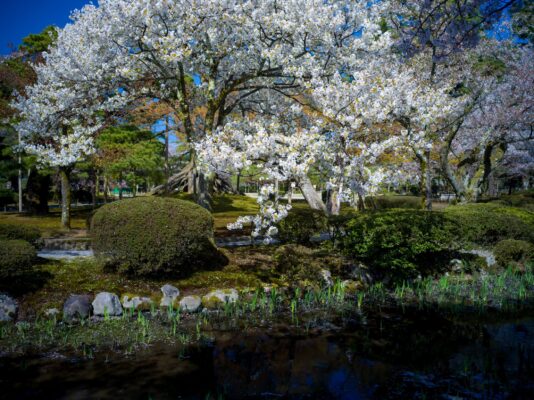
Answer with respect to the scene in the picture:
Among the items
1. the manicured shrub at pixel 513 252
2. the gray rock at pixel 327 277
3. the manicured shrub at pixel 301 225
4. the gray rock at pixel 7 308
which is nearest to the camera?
the gray rock at pixel 7 308

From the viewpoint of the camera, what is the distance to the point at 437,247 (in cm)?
1012

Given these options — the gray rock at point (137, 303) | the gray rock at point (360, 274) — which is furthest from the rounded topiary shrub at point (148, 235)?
the gray rock at point (360, 274)

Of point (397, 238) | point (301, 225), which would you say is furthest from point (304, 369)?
point (301, 225)

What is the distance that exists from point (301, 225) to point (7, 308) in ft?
23.3

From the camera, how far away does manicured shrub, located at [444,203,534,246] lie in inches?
448

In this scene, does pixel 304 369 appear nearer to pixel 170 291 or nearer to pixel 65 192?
pixel 170 291

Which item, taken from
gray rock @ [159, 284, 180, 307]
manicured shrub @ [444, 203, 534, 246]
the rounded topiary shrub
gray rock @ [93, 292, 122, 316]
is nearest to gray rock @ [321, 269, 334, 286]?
the rounded topiary shrub

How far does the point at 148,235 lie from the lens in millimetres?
8148

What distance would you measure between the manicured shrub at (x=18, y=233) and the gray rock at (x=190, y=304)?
13.6ft

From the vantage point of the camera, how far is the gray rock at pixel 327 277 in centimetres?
960

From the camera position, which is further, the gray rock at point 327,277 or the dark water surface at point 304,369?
the gray rock at point 327,277

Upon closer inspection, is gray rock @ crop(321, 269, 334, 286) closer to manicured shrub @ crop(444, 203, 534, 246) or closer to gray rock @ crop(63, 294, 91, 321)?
manicured shrub @ crop(444, 203, 534, 246)

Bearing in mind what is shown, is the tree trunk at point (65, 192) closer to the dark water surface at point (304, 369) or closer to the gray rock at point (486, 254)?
the dark water surface at point (304, 369)

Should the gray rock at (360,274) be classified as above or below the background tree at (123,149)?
below
